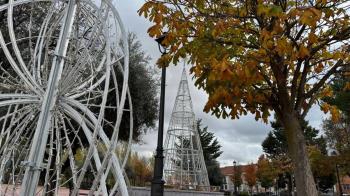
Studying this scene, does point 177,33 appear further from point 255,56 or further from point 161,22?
point 255,56

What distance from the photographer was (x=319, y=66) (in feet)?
21.4

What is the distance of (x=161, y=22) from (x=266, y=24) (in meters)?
1.71

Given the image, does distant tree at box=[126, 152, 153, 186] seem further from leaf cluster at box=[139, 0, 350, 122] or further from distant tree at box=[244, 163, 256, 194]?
leaf cluster at box=[139, 0, 350, 122]

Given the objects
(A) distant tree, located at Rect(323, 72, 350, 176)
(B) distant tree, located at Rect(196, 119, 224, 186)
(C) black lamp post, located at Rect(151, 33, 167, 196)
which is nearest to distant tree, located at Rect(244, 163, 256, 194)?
(B) distant tree, located at Rect(196, 119, 224, 186)

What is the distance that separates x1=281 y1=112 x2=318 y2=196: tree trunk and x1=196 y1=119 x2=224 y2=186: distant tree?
4746 centimetres

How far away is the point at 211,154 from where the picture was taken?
184 feet

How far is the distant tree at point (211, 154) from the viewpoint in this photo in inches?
2076

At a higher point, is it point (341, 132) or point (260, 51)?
point (341, 132)

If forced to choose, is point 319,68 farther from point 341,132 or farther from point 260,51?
point 341,132

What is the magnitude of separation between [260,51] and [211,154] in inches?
2047

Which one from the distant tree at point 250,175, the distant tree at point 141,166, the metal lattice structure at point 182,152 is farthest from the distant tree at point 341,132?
the distant tree at point 250,175

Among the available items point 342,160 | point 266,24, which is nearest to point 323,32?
point 266,24

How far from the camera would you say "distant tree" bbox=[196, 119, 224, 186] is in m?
52.7

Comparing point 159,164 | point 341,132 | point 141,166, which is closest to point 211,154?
point 141,166
